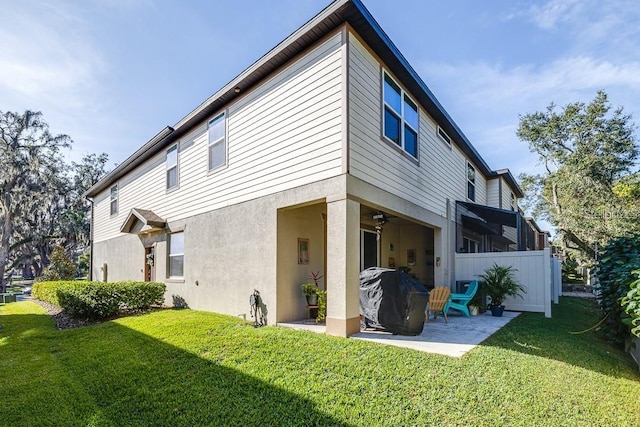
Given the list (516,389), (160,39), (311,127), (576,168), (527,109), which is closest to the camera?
(516,389)

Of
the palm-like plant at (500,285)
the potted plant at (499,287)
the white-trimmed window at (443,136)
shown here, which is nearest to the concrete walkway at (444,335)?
the potted plant at (499,287)

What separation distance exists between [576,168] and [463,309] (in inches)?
735

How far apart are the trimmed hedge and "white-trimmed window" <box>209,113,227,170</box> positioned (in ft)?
12.7

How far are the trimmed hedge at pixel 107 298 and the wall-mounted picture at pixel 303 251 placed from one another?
498 cm

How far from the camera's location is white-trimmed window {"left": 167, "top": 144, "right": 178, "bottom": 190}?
37.7ft

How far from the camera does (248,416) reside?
369 cm

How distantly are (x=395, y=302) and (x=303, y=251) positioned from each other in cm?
245

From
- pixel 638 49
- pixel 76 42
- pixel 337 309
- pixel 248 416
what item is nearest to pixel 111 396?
pixel 248 416

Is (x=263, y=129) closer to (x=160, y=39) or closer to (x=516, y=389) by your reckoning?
(x=160, y=39)

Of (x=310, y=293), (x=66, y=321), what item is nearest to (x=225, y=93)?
(x=310, y=293)

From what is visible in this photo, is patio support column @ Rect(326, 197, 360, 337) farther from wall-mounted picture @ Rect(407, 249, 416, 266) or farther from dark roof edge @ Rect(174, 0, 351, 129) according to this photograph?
wall-mounted picture @ Rect(407, 249, 416, 266)

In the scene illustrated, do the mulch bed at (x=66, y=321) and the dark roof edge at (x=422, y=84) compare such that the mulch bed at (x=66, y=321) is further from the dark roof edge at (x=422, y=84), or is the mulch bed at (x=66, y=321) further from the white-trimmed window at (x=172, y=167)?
the dark roof edge at (x=422, y=84)

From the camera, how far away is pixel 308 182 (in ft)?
22.7

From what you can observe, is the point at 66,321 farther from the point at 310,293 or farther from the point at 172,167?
the point at 310,293
